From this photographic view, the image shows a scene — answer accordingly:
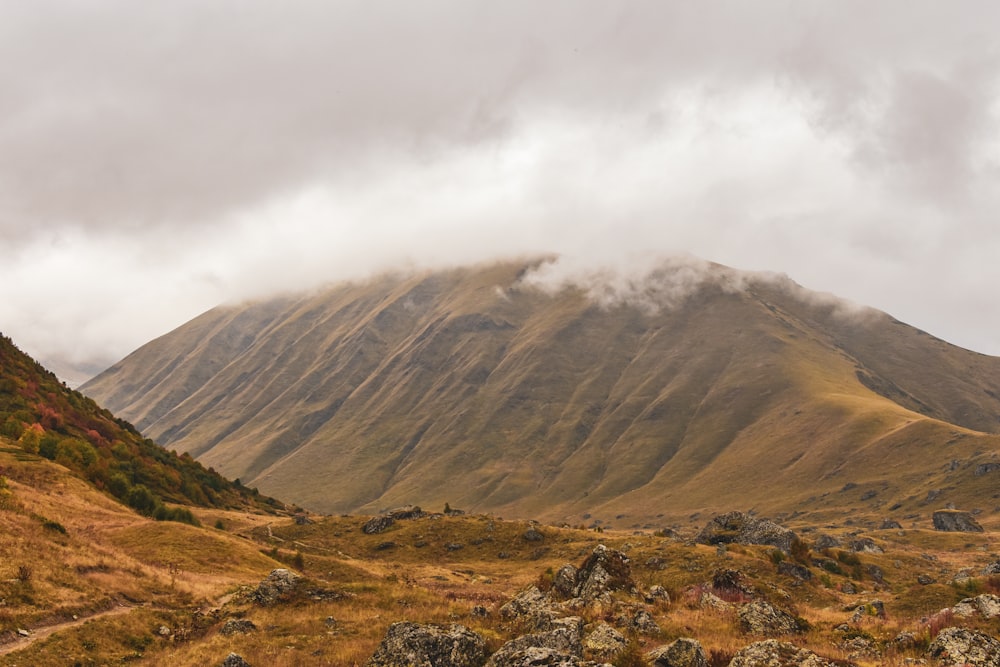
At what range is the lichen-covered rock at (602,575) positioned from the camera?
98.7 feet

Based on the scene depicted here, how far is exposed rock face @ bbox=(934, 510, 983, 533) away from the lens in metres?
144

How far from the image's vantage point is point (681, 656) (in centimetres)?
1811

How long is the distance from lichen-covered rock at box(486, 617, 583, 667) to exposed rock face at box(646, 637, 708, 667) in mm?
2365

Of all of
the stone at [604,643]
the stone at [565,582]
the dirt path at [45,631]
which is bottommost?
the dirt path at [45,631]

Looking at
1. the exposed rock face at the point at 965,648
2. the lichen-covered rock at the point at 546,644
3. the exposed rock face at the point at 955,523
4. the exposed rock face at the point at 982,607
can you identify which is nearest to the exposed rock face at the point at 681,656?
the lichen-covered rock at the point at 546,644

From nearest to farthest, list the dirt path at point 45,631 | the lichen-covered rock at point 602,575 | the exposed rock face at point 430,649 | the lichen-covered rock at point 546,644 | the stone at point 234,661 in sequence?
the lichen-covered rock at point 546,644, the exposed rock face at point 430,649, the stone at point 234,661, the dirt path at point 45,631, the lichen-covered rock at point 602,575

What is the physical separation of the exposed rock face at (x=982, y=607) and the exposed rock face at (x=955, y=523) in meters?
151

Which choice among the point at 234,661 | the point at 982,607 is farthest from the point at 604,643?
the point at 982,607

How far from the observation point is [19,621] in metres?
24.9

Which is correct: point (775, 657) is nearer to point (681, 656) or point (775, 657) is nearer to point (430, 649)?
point (681, 656)

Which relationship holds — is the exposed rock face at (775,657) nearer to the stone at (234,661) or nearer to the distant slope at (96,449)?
the stone at (234,661)

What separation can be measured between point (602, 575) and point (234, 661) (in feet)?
55.1

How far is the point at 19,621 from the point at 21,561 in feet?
19.5

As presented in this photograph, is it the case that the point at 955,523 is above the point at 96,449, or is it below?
below
